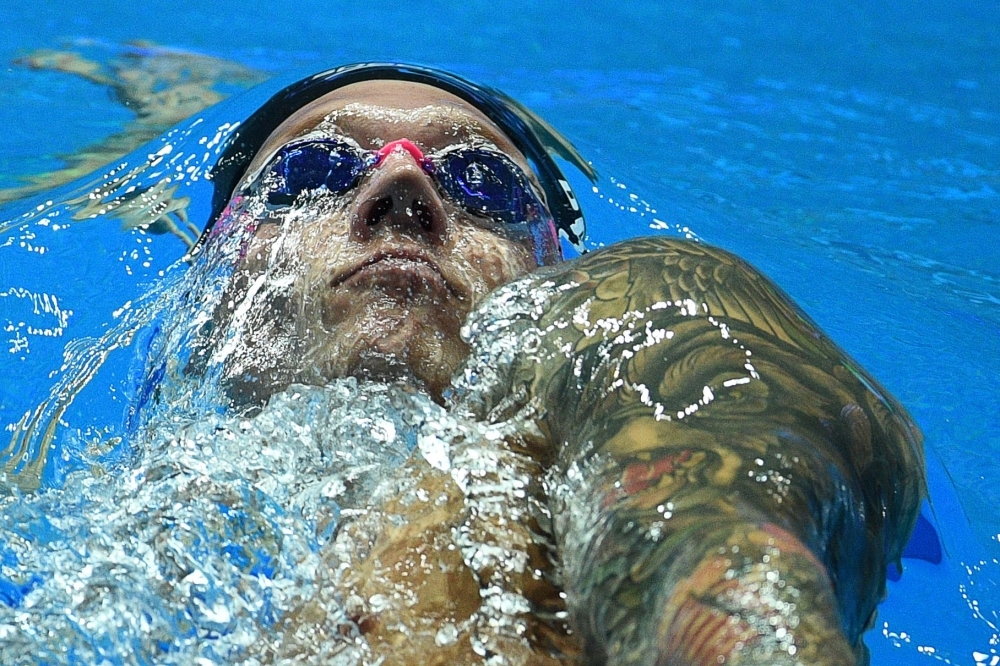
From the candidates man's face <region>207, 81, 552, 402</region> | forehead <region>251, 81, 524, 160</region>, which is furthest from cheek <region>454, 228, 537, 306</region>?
forehead <region>251, 81, 524, 160</region>

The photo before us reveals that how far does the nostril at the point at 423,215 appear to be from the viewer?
71.3 inches

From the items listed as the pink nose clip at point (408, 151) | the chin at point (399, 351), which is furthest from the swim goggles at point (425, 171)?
the chin at point (399, 351)

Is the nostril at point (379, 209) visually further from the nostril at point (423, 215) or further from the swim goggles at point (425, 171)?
the swim goggles at point (425, 171)

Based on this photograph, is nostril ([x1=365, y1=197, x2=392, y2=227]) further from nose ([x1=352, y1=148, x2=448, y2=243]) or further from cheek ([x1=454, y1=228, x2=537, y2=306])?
cheek ([x1=454, y1=228, x2=537, y2=306])

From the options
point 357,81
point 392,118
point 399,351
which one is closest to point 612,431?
point 399,351

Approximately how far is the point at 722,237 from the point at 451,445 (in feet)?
6.98

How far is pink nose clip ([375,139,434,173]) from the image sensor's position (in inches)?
77.1

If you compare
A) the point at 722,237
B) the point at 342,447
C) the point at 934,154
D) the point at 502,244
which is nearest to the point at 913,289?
the point at 722,237

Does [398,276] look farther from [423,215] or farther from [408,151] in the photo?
[408,151]

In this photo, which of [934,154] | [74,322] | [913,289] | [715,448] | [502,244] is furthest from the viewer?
[934,154]

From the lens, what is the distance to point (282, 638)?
49.1 inches

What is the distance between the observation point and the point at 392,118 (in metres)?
2.08

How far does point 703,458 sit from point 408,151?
1.13 meters

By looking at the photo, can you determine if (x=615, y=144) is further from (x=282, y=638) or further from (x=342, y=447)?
(x=282, y=638)
